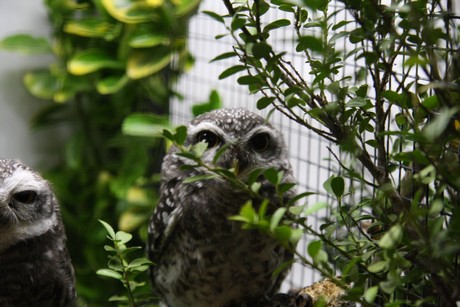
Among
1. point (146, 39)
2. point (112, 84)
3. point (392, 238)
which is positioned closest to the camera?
point (392, 238)

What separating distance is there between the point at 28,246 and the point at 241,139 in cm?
64

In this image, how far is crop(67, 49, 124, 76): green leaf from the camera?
3.42 metres

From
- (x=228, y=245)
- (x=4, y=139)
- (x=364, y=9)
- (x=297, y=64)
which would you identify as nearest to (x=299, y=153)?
(x=297, y=64)

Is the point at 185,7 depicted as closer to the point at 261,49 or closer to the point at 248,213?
the point at 261,49

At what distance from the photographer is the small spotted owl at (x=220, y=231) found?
76.8 inches

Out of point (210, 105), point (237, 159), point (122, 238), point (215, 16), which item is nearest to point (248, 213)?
point (215, 16)

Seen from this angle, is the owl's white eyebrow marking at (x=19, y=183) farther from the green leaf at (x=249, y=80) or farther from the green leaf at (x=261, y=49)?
the green leaf at (x=261, y=49)

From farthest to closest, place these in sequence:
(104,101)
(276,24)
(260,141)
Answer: (104,101) < (260,141) < (276,24)

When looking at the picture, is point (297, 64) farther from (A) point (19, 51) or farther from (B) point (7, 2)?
(B) point (7, 2)

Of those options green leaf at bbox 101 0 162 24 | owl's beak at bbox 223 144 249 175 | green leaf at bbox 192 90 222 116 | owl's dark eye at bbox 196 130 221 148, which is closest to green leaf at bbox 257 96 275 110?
owl's beak at bbox 223 144 249 175

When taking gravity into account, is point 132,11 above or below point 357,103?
above

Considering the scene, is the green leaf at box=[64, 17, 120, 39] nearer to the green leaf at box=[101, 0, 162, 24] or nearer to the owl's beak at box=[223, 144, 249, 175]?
the green leaf at box=[101, 0, 162, 24]

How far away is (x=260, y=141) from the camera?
2000 mm

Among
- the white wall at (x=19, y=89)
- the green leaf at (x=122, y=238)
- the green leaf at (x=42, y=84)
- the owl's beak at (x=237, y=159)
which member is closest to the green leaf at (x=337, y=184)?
the green leaf at (x=122, y=238)
